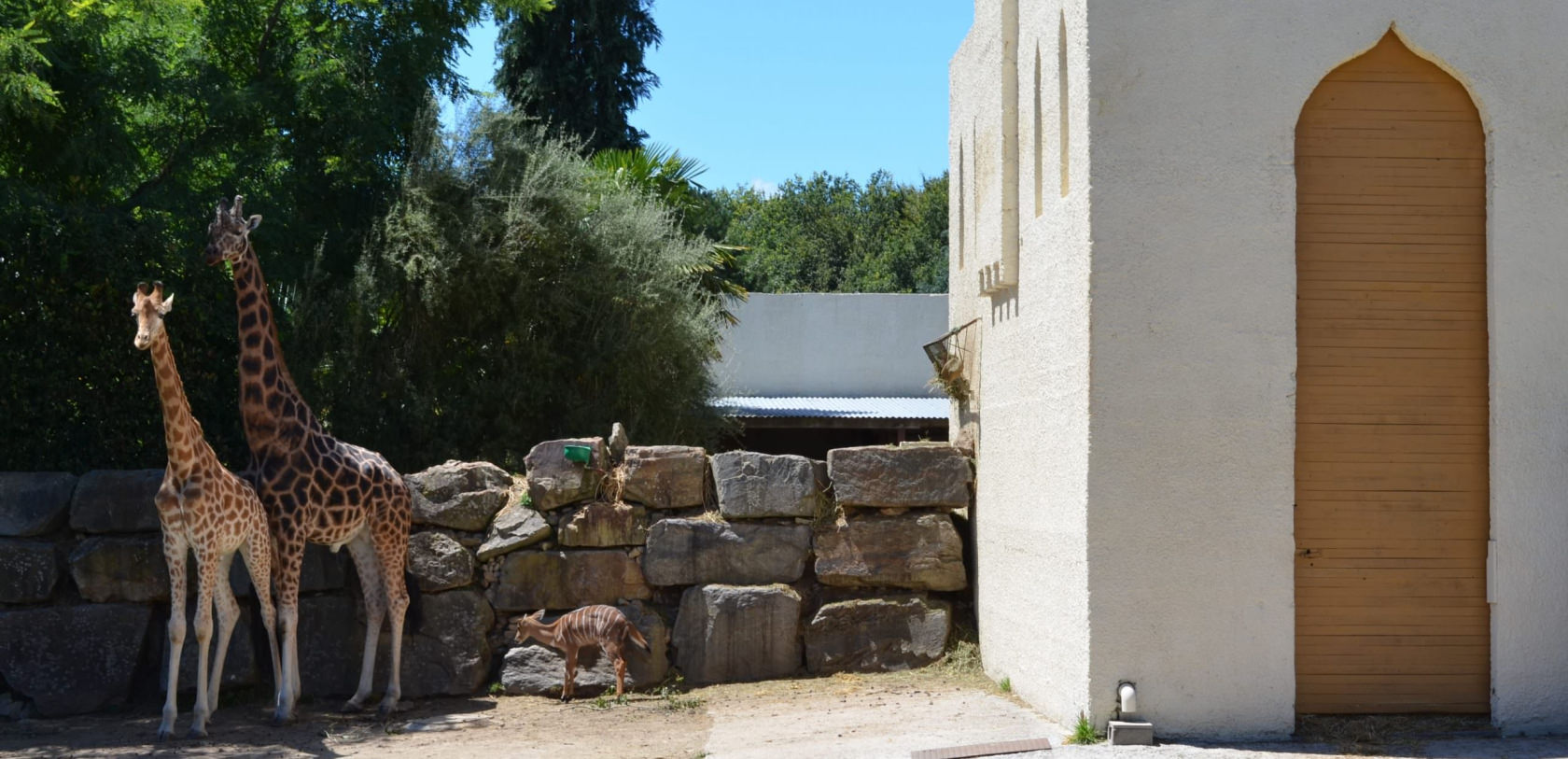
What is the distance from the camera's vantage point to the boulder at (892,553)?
9391 millimetres

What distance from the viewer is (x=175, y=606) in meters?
7.93

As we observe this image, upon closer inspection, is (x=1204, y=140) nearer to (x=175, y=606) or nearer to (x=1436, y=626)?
(x=1436, y=626)

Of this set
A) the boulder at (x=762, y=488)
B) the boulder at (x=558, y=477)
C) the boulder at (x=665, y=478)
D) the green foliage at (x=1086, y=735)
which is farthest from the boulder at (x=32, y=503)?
the green foliage at (x=1086, y=735)

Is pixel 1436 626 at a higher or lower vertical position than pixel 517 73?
lower

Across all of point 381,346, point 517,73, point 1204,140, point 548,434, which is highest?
point 517,73

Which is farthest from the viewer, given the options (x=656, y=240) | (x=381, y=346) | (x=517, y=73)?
(x=517, y=73)

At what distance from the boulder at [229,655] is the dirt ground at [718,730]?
0.20 metres

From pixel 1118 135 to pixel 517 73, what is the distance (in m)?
21.0

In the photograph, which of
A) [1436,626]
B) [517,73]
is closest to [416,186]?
[1436,626]

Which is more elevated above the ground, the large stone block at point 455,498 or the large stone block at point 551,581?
the large stone block at point 455,498

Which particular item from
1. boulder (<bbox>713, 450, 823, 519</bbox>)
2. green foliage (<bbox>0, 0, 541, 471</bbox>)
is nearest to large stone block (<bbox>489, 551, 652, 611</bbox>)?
boulder (<bbox>713, 450, 823, 519</bbox>)

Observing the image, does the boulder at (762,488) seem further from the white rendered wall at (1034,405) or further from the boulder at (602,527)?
the white rendered wall at (1034,405)

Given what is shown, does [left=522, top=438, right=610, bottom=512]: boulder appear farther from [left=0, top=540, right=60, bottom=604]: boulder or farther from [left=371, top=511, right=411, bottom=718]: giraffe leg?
[left=0, top=540, right=60, bottom=604]: boulder

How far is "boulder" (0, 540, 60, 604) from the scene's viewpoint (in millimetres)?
9008
